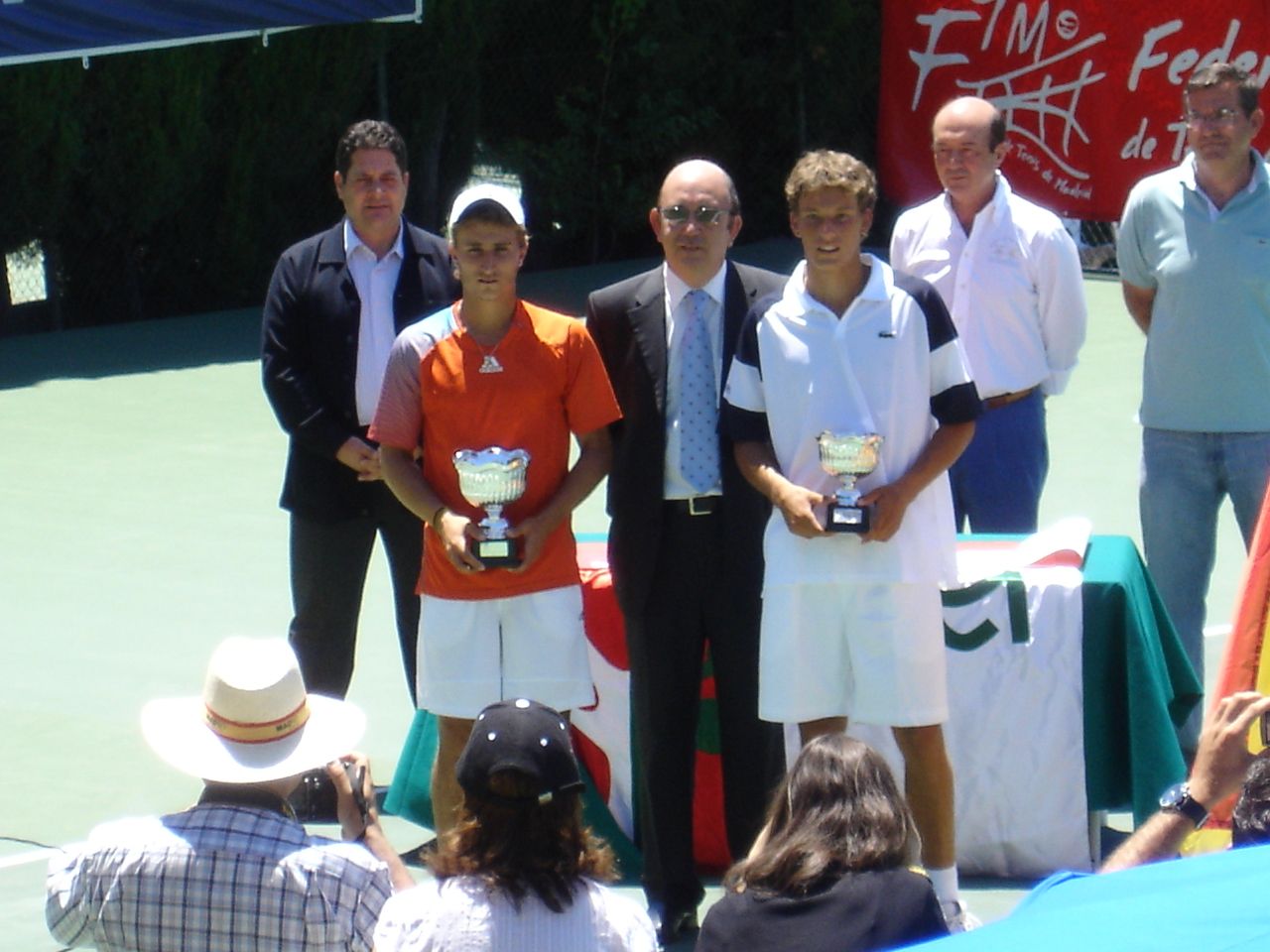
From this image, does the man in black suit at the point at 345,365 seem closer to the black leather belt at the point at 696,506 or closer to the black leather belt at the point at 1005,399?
the black leather belt at the point at 696,506

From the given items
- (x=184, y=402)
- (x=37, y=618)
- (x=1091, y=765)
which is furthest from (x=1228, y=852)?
(x=184, y=402)

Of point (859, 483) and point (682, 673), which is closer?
point (859, 483)

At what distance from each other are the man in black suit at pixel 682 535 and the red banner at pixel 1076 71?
10969 millimetres

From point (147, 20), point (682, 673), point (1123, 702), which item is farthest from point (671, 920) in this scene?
point (147, 20)

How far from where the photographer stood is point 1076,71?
629 inches

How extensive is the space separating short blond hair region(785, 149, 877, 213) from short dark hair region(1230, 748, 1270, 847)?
82.4 inches

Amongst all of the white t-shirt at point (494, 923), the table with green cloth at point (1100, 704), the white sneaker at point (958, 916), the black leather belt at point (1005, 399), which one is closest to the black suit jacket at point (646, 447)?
the table with green cloth at point (1100, 704)

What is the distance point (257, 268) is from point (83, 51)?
2.85m

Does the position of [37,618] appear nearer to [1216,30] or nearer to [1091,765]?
[1091,765]

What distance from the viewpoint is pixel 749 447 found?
485 centimetres

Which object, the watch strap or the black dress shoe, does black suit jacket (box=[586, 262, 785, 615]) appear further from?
the watch strap

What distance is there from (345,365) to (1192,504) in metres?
2.38

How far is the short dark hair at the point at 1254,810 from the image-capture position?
9.53 feet

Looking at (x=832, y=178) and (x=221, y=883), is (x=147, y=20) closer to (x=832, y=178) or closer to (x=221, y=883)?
(x=832, y=178)
